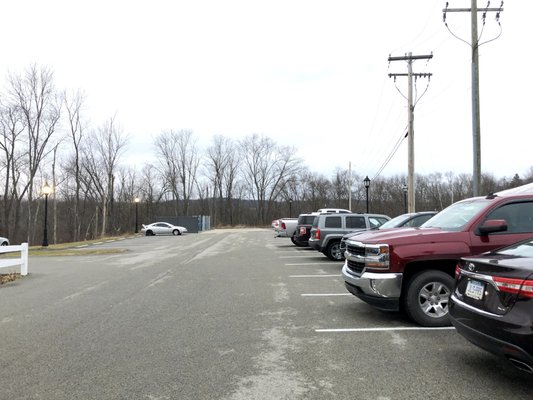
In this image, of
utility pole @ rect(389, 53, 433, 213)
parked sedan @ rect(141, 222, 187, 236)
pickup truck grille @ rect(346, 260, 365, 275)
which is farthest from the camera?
parked sedan @ rect(141, 222, 187, 236)

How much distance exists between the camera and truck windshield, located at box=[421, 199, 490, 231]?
21.0 feet

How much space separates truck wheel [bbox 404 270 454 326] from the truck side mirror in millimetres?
852

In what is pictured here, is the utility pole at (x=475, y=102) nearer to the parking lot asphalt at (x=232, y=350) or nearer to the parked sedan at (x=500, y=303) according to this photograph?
the parking lot asphalt at (x=232, y=350)

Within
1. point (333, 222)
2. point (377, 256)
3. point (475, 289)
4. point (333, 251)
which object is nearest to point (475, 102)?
point (333, 222)

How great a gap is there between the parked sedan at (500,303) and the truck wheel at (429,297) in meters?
1.68

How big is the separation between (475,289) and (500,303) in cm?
39

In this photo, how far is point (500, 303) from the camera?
3.75m

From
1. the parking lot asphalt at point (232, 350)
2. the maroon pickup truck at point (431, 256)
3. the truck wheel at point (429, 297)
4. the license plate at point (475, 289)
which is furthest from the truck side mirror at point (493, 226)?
the license plate at point (475, 289)

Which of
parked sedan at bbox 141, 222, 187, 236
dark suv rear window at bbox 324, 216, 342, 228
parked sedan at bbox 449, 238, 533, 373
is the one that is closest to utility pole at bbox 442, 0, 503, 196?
dark suv rear window at bbox 324, 216, 342, 228

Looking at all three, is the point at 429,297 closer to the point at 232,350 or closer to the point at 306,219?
the point at 232,350

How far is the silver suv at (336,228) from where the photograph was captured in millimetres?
15672

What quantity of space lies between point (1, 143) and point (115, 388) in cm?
5018

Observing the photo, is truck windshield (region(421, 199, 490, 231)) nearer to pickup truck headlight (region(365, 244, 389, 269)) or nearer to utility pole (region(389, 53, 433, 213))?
pickup truck headlight (region(365, 244, 389, 269))

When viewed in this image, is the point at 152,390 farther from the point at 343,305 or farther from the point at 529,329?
the point at 343,305
